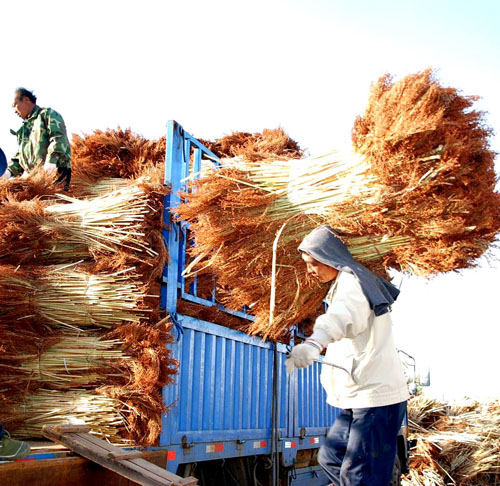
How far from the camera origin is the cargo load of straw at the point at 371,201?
3.15 meters

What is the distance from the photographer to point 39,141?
17.3ft

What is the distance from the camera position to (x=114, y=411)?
137 inches

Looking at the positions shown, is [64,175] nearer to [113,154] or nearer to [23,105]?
[113,154]

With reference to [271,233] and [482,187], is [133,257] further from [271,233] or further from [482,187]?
[482,187]

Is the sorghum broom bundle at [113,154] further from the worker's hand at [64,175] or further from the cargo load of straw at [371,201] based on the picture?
the cargo load of straw at [371,201]

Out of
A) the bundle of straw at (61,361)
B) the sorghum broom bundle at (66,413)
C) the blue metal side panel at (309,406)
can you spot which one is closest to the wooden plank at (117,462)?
the sorghum broom bundle at (66,413)

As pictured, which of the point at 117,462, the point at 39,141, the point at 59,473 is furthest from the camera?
the point at 39,141

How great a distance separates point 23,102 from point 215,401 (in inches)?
131

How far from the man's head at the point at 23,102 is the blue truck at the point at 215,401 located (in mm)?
1693

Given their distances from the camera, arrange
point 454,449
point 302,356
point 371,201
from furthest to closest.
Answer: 1. point 454,449
2. point 371,201
3. point 302,356

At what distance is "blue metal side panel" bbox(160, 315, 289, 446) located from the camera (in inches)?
156

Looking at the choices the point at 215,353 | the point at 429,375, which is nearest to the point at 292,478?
the point at 215,353

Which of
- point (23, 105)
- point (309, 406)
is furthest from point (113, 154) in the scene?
point (309, 406)

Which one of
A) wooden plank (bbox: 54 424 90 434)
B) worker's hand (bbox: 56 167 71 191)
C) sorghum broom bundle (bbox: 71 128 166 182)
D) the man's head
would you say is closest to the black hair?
the man's head
